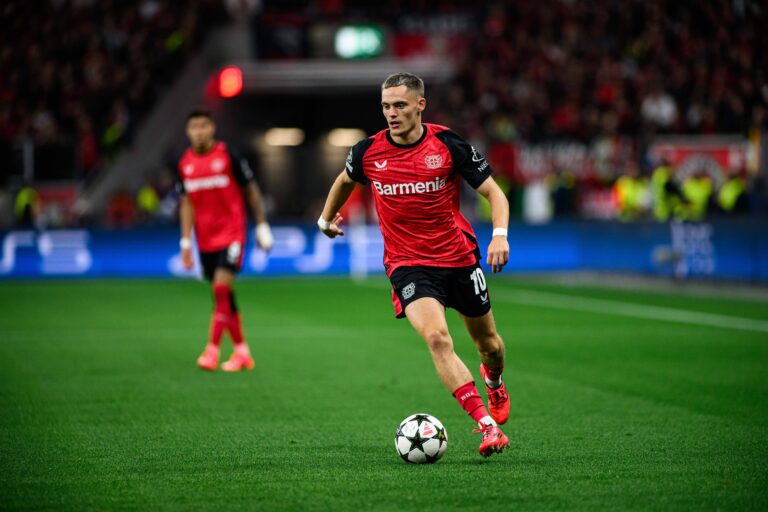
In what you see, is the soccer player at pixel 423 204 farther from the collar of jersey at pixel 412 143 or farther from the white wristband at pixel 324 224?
the white wristband at pixel 324 224

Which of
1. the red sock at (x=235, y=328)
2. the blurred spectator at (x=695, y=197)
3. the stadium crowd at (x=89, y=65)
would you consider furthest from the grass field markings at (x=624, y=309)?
the stadium crowd at (x=89, y=65)

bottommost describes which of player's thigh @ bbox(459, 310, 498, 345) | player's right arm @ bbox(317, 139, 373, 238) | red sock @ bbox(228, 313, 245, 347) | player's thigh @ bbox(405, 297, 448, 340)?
red sock @ bbox(228, 313, 245, 347)

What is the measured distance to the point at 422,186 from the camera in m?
7.23

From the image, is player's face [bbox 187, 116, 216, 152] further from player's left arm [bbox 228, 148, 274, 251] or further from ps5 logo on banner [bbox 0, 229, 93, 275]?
ps5 logo on banner [bbox 0, 229, 93, 275]

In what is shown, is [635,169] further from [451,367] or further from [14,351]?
[451,367]

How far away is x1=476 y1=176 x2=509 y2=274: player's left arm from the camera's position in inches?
265

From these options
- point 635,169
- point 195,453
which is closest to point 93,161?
point 635,169

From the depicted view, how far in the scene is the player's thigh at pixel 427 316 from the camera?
6.96 m

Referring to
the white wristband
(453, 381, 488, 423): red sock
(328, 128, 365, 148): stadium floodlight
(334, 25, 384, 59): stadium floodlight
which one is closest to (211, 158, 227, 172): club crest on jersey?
the white wristband

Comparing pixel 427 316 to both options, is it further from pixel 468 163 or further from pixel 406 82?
pixel 406 82

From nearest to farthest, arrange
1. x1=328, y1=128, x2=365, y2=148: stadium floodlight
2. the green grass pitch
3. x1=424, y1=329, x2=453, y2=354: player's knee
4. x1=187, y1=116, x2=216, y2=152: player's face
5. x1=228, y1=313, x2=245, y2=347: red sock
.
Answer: the green grass pitch
x1=424, y1=329, x2=453, y2=354: player's knee
x1=187, y1=116, x2=216, y2=152: player's face
x1=228, y1=313, x2=245, y2=347: red sock
x1=328, y1=128, x2=365, y2=148: stadium floodlight

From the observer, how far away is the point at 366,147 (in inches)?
290

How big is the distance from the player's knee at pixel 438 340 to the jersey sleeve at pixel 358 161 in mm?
1109

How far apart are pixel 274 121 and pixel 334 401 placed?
27.7 m
